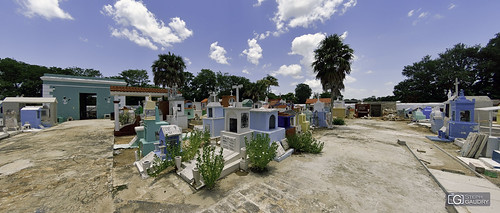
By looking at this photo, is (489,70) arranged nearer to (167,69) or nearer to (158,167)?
(158,167)

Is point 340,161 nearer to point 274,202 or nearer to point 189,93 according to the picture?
point 274,202

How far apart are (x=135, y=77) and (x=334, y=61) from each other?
45.1 metres

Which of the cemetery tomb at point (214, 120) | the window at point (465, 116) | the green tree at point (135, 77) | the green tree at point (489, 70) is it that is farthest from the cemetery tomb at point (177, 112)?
the green tree at point (489, 70)

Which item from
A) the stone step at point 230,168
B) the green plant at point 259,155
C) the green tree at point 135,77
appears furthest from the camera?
the green tree at point 135,77

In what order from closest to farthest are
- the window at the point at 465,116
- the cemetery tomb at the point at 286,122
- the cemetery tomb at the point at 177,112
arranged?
the cemetery tomb at the point at 286,122, the window at the point at 465,116, the cemetery tomb at the point at 177,112

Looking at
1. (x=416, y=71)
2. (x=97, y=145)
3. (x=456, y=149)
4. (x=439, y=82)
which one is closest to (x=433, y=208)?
(x=456, y=149)

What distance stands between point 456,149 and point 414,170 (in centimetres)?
485

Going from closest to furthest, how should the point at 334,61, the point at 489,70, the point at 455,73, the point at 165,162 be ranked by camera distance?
the point at 165,162 → the point at 334,61 → the point at 489,70 → the point at 455,73

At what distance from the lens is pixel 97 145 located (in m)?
7.38

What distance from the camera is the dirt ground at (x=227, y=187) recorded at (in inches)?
134

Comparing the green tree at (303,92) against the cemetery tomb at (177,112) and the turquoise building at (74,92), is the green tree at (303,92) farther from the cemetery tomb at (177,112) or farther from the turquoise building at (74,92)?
the turquoise building at (74,92)

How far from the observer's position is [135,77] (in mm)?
41312
